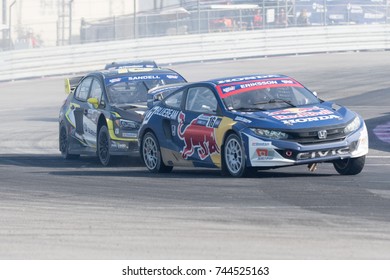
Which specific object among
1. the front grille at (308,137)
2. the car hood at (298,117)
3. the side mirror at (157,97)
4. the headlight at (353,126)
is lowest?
the front grille at (308,137)

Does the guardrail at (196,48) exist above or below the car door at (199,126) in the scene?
above

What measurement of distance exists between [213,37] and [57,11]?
6975 mm

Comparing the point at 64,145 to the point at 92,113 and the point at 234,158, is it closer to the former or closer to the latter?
the point at 92,113

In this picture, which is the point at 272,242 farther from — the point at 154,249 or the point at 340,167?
the point at 340,167

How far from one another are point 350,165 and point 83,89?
21.2ft

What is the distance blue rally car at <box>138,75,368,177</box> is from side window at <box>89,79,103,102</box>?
2248 millimetres

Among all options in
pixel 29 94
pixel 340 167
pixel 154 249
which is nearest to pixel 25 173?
pixel 340 167

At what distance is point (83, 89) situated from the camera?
1853cm

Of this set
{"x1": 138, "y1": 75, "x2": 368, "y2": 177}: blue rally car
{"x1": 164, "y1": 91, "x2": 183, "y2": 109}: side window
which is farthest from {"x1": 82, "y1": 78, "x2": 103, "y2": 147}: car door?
{"x1": 164, "y1": 91, "x2": 183, "y2": 109}: side window

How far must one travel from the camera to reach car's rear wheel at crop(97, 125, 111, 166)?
1698 cm

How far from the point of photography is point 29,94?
3578 cm

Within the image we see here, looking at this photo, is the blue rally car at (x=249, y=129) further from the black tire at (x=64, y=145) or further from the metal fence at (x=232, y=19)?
the metal fence at (x=232, y=19)

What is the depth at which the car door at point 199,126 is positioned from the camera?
13.9m

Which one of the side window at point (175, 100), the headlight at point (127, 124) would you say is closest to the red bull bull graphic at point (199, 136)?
the side window at point (175, 100)
